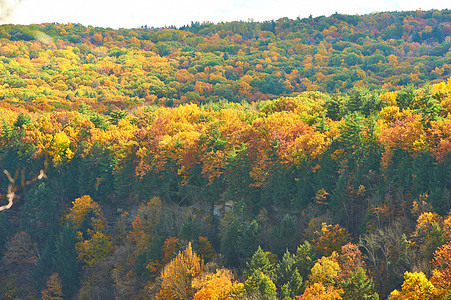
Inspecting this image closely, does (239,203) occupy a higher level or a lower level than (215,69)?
lower

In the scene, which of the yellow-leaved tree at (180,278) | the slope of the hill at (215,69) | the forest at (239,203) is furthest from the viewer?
the slope of the hill at (215,69)

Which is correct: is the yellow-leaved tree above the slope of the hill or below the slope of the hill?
below

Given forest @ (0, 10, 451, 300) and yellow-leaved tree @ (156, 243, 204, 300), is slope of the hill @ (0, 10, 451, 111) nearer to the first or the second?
forest @ (0, 10, 451, 300)

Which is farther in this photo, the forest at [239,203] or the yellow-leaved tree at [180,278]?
the yellow-leaved tree at [180,278]

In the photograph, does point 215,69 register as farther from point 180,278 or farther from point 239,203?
point 180,278

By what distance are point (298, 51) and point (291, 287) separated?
532 ft

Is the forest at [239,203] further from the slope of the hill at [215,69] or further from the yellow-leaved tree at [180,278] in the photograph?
the slope of the hill at [215,69]

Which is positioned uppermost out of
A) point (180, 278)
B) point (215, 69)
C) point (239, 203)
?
point (215, 69)

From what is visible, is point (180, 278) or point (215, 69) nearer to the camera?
point (180, 278)

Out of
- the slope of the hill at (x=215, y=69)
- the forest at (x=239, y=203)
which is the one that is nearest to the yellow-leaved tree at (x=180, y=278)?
the forest at (x=239, y=203)

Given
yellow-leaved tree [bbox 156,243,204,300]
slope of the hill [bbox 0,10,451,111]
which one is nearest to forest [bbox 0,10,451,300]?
yellow-leaved tree [bbox 156,243,204,300]

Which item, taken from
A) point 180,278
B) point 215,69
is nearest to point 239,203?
point 180,278

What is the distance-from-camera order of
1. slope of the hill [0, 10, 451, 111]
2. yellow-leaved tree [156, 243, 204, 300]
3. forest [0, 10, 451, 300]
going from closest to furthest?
1. forest [0, 10, 451, 300]
2. yellow-leaved tree [156, 243, 204, 300]
3. slope of the hill [0, 10, 451, 111]

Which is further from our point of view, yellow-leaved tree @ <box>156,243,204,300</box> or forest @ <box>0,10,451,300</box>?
yellow-leaved tree @ <box>156,243,204,300</box>
